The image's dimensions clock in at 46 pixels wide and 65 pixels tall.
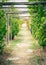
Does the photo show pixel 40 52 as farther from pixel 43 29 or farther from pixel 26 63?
pixel 26 63

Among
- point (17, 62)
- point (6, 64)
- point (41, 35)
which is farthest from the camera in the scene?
point (41, 35)

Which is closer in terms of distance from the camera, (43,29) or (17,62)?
(17,62)

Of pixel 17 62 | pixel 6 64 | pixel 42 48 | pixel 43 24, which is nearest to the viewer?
pixel 6 64

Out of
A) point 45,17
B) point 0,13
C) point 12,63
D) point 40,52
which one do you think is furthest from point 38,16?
point 12,63

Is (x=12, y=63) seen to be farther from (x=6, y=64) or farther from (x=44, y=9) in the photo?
(x=44, y=9)

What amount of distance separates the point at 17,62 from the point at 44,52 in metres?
3.13

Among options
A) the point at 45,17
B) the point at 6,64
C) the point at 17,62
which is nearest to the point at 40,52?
the point at 45,17

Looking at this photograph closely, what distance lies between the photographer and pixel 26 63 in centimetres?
1020

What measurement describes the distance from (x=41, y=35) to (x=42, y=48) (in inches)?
63.8

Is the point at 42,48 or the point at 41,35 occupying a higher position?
the point at 41,35

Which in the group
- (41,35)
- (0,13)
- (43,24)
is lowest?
(41,35)

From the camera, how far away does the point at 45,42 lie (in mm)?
12633

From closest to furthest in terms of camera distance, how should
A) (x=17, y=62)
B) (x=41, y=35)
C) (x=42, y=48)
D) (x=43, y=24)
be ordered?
(x=17, y=62) < (x=43, y=24) < (x=41, y=35) < (x=42, y=48)

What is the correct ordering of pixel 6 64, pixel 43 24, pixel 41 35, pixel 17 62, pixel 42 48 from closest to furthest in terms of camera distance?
pixel 6 64 < pixel 17 62 < pixel 43 24 < pixel 41 35 < pixel 42 48
